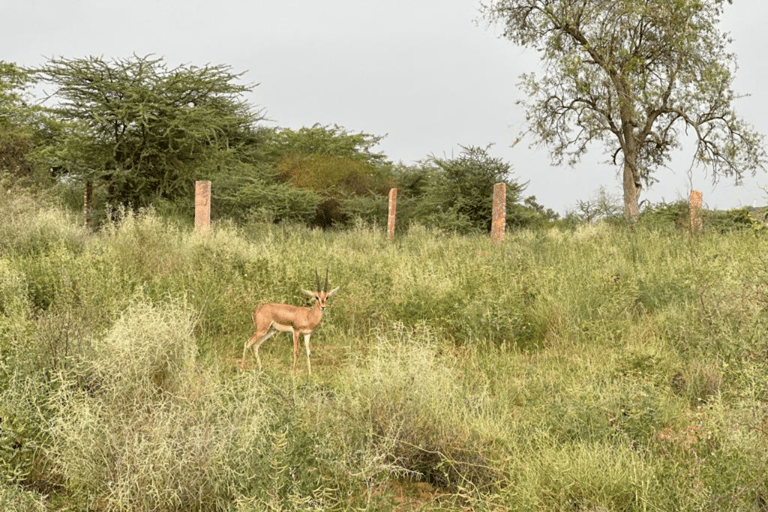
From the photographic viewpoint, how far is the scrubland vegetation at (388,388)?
402 cm

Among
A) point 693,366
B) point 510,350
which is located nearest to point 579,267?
point 510,350

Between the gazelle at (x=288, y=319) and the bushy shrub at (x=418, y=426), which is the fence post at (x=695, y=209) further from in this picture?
the bushy shrub at (x=418, y=426)

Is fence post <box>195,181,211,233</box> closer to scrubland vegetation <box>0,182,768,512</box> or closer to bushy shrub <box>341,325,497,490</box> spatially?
scrubland vegetation <box>0,182,768,512</box>

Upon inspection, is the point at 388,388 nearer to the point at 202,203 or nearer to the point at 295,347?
the point at 295,347

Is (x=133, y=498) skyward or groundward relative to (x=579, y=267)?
groundward

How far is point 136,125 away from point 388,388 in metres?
16.7

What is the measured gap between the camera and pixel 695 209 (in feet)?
55.5

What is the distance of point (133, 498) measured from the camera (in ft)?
13.0

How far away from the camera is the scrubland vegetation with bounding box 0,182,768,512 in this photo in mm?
4023

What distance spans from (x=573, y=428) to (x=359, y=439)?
4.97 ft

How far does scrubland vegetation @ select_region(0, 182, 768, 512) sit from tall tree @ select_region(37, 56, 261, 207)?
28.5 ft

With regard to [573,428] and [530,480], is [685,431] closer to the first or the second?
[573,428]

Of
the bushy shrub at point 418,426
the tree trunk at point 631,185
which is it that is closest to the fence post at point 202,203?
the bushy shrub at point 418,426

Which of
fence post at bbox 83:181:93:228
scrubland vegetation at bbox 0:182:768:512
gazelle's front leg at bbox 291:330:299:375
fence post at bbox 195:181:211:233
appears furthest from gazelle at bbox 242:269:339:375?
fence post at bbox 83:181:93:228
